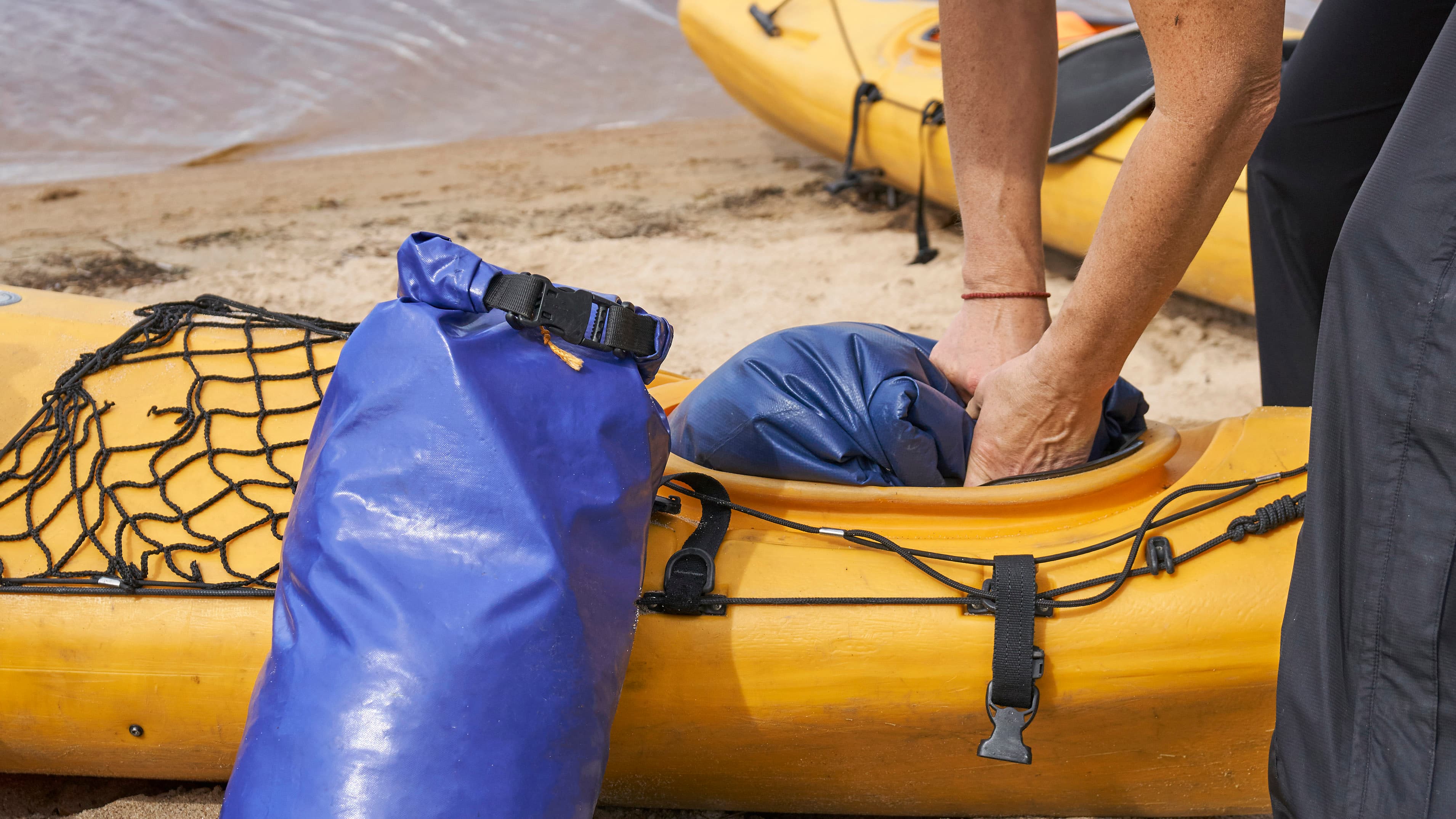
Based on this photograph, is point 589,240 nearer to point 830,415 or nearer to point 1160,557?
point 830,415

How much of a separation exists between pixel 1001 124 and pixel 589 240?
2.35m

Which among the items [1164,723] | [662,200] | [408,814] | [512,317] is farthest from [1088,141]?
[408,814]

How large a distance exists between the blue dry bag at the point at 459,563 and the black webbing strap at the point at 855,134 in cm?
271

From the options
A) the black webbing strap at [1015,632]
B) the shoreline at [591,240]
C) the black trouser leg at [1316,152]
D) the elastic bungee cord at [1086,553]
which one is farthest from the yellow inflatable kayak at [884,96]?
the black webbing strap at [1015,632]

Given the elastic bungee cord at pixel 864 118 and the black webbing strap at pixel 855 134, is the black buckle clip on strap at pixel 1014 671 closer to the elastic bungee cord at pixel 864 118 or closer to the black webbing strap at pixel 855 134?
the elastic bungee cord at pixel 864 118

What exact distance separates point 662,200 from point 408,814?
339cm

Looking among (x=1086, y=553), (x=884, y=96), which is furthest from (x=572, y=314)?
(x=884, y=96)

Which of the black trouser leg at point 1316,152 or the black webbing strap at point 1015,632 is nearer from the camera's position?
the black webbing strap at point 1015,632

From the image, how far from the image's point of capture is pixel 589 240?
11.7ft

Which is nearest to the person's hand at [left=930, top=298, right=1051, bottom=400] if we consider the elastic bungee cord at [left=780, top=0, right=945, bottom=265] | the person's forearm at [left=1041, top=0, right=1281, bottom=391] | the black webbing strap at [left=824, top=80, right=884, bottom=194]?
the person's forearm at [left=1041, top=0, right=1281, bottom=391]

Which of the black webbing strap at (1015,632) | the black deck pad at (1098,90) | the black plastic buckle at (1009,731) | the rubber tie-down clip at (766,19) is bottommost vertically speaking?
the black plastic buckle at (1009,731)

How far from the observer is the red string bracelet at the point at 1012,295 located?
56.3 inches

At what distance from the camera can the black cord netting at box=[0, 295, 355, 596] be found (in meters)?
1.21

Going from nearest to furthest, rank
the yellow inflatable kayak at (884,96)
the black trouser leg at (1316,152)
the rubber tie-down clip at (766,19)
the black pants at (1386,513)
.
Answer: the black pants at (1386,513) < the black trouser leg at (1316,152) < the yellow inflatable kayak at (884,96) < the rubber tie-down clip at (766,19)
